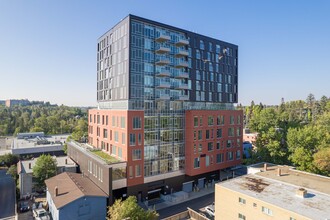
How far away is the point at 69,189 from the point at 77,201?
4.67m

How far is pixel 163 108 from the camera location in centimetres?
4309

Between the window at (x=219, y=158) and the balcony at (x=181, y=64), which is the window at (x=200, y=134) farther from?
the balcony at (x=181, y=64)

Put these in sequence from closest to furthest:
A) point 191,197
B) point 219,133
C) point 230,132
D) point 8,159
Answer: point 191,197 → point 219,133 → point 230,132 → point 8,159

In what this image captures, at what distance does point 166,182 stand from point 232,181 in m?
15.3

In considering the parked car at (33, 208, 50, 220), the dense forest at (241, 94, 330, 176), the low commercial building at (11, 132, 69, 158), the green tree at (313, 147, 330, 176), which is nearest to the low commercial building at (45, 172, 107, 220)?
the parked car at (33, 208, 50, 220)

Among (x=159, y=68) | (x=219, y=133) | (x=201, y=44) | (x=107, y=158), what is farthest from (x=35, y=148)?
(x=201, y=44)

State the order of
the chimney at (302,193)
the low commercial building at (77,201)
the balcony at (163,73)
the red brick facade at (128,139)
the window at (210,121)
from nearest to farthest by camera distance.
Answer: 1. the chimney at (302,193)
2. the low commercial building at (77,201)
3. the red brick facade at (128,139)
4. the balcony at (163,73)
5. the window at (210,121)

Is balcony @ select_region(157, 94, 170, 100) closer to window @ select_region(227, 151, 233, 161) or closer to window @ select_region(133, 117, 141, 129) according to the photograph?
window @ select_region(133, 117, 141, 129)

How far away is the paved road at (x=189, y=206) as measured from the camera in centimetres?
3494

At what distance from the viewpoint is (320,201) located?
24016mm

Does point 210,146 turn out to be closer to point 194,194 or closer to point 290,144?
point 194,194

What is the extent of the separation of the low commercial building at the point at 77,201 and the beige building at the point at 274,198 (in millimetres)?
17076

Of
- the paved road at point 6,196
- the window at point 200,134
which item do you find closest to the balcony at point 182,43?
the window at point 200,134

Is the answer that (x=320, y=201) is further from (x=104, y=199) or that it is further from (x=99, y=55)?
(x=99, y=55)
